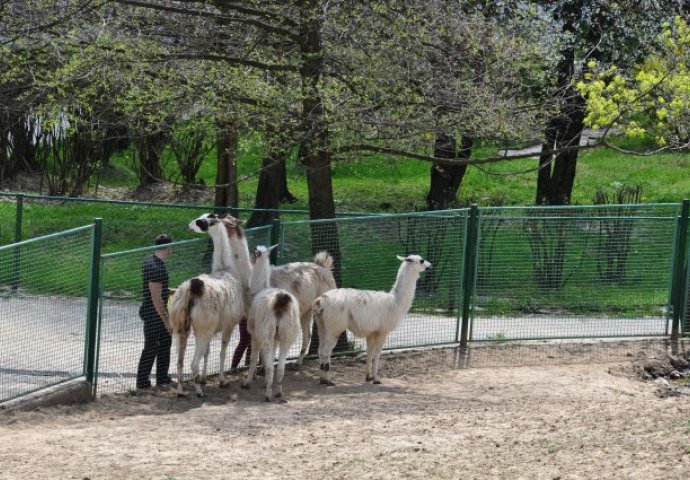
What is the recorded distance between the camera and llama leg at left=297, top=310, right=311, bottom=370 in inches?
499

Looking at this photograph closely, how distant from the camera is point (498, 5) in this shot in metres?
19.8

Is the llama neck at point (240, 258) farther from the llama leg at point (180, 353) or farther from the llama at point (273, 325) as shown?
the llama leg at point (180, 353)

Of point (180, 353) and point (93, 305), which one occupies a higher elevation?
point (93, 305)

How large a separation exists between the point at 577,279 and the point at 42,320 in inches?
259

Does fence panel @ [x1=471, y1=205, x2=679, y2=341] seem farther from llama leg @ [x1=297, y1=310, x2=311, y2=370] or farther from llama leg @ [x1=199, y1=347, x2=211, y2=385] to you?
llama leg @ [x1=199, y1=347, x2=211, y2=385]

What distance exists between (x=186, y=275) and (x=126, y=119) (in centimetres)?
381

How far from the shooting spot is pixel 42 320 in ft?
38.8

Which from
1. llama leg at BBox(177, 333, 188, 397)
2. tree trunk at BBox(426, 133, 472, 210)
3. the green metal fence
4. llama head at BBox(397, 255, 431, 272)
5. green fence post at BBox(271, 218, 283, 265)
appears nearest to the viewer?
llama leg at BBox(177, 333, 188, 397)

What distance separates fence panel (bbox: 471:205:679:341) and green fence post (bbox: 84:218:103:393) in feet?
16.3

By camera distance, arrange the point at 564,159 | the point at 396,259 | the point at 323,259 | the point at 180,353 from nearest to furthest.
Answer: the point at 180,353, the point at 323,259, the point at 396,259, the point at 564,159

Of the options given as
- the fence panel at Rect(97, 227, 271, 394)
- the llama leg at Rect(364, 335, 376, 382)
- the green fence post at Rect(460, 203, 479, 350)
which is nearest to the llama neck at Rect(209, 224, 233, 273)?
the fence panel at Rect(97, 227, 271, 394)

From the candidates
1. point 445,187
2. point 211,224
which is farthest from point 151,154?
point 211,224

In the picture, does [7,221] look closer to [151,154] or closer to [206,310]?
[151,154]

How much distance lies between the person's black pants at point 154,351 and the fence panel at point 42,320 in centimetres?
63
